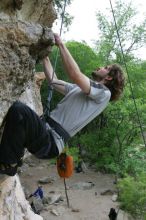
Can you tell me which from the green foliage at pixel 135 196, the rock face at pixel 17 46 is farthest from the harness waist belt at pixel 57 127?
the green foliage at pixel 135 196

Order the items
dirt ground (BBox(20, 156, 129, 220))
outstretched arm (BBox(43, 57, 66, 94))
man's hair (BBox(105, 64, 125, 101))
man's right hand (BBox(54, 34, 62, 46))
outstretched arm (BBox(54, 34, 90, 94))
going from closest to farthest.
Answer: outstretched arm (BBox(54, 34, 90, 94)) → man's right hand (BBox(54, 34, 62, 46)) → man's hair (BBox(105, 64, 125, 101)) → outstretched arm (BBox(43, 57, 66, 94)) → dirt ground (BBox(20, 156, 129, 220))

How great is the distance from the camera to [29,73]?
4422 millimetres

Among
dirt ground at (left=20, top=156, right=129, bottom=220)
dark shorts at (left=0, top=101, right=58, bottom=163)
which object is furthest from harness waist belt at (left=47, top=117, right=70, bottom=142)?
dirt ground at (left=20, top=156, right=129, bottom=220)

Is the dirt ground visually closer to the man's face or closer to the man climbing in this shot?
the man climbing

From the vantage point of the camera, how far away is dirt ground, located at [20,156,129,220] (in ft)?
44.3

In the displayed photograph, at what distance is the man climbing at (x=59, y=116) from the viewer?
3.95m

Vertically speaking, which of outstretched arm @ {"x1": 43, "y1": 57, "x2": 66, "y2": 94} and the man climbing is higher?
outstretched arm @ {"x1": 43, "y1": 57, "x2": 66, "y2": 94}

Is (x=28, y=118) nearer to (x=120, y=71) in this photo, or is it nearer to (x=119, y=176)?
(x=120, y=71)

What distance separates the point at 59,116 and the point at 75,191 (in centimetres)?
1244

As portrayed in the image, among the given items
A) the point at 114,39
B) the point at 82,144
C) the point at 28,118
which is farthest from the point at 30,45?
the point at 114,39

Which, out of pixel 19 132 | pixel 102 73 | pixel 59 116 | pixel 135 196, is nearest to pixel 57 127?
pixel 59 116

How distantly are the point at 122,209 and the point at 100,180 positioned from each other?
204 inches

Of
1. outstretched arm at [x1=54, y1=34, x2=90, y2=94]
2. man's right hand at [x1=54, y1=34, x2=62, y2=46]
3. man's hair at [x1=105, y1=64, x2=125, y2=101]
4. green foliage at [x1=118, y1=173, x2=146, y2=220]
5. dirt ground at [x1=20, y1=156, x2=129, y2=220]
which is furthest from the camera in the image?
dirt ground at [x1=20, y1=156, x2=129, y2=220]

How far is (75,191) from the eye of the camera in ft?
53.8
